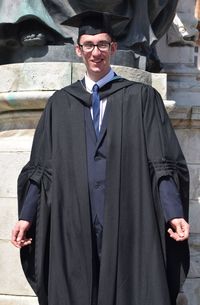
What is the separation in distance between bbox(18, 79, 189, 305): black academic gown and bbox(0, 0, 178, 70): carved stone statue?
1.37 m

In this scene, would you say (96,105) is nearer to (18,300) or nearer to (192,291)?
(18,300)

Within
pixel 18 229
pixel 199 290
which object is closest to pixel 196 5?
pixel 199 290

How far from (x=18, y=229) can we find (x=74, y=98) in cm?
63

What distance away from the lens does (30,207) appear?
3.55 meters

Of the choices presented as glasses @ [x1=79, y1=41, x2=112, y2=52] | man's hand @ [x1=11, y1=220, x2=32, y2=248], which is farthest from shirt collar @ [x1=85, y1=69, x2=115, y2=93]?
man's hand @ [x1=11, y1=220, x2=32, y2=248]

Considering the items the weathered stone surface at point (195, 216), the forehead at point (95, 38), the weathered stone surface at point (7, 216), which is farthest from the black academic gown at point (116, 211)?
the weathered stone surface at point (195, 216)

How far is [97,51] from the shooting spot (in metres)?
3.49

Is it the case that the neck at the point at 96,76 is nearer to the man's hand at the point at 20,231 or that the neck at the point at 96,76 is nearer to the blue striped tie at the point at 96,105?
the blue striped tie at the point at 96,105

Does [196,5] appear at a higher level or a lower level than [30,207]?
higher

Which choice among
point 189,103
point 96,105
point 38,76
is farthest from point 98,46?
point 189,103

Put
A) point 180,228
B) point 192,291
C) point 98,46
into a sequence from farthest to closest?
1. point 192,291
2. point 98,46
3. point 180,228

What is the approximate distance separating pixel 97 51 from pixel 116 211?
68 centimetres

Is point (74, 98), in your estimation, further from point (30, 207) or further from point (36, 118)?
point (36, 118)

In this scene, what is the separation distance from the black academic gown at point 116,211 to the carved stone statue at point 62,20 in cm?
137
